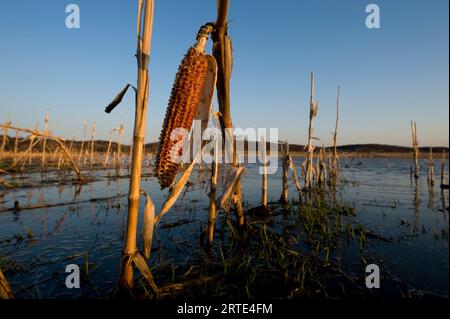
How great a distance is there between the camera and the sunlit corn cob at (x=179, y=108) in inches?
96.0

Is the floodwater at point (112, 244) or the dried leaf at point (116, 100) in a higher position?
the dried leaf at point (116, 100)

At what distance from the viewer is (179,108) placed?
252cm

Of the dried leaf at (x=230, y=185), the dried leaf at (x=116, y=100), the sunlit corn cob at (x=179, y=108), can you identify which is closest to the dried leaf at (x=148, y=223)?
the sunlit corn cob at (x=179, y=108)

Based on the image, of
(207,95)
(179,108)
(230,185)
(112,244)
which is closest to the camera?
(179,108)

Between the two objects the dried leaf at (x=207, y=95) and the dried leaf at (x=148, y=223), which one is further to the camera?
the dried leaf at (x=207, y=95)

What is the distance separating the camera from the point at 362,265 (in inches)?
153

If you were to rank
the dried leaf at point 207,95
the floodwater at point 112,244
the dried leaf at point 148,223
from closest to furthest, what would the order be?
the dried leaf at point 148,223
the dried leaf at point 207,95
the floodwater at point 112,244

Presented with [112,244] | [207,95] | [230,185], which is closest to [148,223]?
[230,185]

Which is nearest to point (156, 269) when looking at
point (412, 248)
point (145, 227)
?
point (145, 227)

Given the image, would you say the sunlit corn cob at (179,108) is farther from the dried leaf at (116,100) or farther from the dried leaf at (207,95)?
the dried leaf at (116,100)

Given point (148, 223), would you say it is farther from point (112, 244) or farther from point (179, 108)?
point (112, 244)

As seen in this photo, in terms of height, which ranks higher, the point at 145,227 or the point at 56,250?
the point at 145,227
